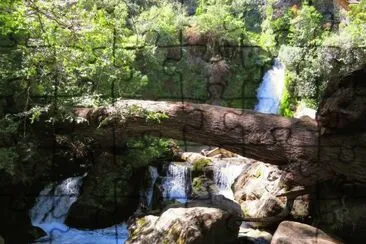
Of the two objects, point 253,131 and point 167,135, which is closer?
point 253,131

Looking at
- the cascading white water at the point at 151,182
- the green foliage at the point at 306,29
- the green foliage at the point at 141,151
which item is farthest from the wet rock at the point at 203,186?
the green foliage at the point at 306,29

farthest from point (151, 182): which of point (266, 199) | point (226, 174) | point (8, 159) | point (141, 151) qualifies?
point (8, 159)

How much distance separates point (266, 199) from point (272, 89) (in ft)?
25.5

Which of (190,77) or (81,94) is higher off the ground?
(190,77)

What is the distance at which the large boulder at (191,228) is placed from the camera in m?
3.99

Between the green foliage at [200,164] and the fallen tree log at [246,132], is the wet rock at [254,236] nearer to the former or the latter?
the fallen tree log at [246,132]

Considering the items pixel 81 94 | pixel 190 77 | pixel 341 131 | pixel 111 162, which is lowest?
pixel 111 162

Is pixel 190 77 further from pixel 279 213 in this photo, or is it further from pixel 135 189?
pixel 279 213

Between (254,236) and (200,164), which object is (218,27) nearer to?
(200,164)

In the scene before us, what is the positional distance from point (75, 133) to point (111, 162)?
0.70m

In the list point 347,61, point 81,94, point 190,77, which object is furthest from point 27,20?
point 190,77

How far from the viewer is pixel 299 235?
13.1ft

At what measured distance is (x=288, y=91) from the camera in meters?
11.5

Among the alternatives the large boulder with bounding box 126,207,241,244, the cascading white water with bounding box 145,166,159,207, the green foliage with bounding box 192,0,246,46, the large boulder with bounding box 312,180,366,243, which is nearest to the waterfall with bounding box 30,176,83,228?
the cascading white water with bounding box 145,166,159,207
